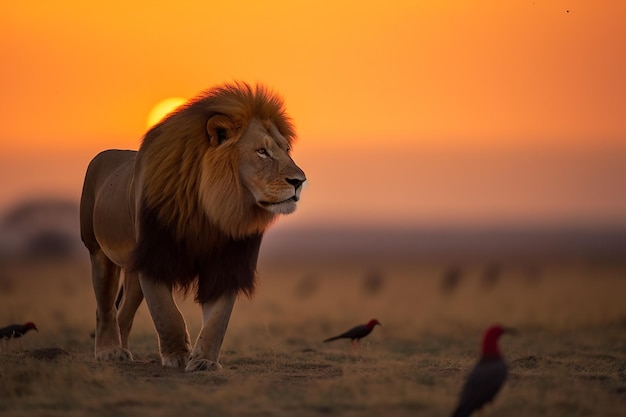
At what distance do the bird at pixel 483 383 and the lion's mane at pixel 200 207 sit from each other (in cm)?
247

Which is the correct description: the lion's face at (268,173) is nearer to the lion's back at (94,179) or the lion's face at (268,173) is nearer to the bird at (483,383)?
the lion's back at (94,179)

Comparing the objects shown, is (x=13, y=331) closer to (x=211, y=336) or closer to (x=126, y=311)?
(x=126, y=311)

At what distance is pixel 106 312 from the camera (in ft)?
33.7

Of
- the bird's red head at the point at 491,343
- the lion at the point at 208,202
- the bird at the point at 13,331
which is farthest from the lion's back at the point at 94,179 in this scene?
the bird's red head at the point at 491,343

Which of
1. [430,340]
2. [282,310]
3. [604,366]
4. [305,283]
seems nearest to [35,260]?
[305,283]

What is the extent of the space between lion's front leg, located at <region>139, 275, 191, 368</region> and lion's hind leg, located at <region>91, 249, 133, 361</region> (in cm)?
109

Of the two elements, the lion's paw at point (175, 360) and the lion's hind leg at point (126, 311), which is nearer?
the lion's paw at point (175, 360)

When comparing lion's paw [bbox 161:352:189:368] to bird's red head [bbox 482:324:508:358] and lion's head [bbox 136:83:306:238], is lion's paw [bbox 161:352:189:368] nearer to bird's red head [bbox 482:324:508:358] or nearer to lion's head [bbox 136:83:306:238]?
lion's head [bbox 136:83:306:238]

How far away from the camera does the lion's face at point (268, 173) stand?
8.55m

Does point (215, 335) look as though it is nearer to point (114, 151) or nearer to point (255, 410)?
point (255, 410)

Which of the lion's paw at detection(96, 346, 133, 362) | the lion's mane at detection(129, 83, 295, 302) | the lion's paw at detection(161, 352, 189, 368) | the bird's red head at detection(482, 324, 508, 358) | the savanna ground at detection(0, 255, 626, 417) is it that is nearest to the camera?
the bird's red head at detection(482, 324, 508, 358)

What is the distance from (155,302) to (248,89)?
1852 millimetres

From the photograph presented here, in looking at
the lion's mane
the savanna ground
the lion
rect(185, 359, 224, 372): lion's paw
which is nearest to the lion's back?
the savanna ground

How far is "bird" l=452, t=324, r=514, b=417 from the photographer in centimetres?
645
